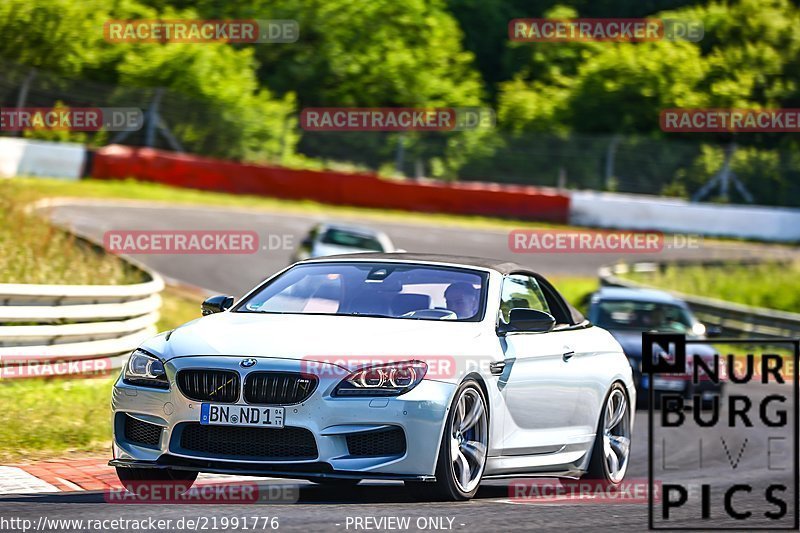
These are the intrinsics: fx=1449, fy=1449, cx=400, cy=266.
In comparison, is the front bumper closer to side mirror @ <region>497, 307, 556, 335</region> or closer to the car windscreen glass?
side mirror @ <region>497, 307, 556, 335</region>

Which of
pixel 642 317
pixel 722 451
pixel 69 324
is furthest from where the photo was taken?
pixel 642 317

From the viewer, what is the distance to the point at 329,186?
1522 inches

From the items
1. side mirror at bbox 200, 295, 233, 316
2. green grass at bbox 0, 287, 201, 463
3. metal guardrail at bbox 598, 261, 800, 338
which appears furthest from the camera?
metal guardrail at bbox 598, 261, 800, 338

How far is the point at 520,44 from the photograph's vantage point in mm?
61156

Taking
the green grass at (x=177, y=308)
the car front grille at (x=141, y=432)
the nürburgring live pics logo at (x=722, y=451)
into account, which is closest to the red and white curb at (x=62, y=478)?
the car front grille at (x=141, y=432)

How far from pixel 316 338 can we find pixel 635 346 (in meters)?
9.35

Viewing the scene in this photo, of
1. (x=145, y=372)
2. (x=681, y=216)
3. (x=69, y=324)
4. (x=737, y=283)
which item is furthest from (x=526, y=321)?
(x=681, y=216)

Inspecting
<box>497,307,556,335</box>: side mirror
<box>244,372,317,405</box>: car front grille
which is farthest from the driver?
<box>244,372,317,405</box>: car front grille

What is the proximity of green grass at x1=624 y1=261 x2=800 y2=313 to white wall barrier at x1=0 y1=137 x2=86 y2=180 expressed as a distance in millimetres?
13475

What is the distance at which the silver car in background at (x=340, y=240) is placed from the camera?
950 inches

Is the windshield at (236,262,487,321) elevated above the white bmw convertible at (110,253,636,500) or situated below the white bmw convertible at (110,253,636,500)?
above

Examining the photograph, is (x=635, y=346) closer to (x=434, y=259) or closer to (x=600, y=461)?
(x=600, y=461)

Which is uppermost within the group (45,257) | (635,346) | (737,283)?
(45,257)

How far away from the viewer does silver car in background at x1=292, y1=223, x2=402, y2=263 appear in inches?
950
